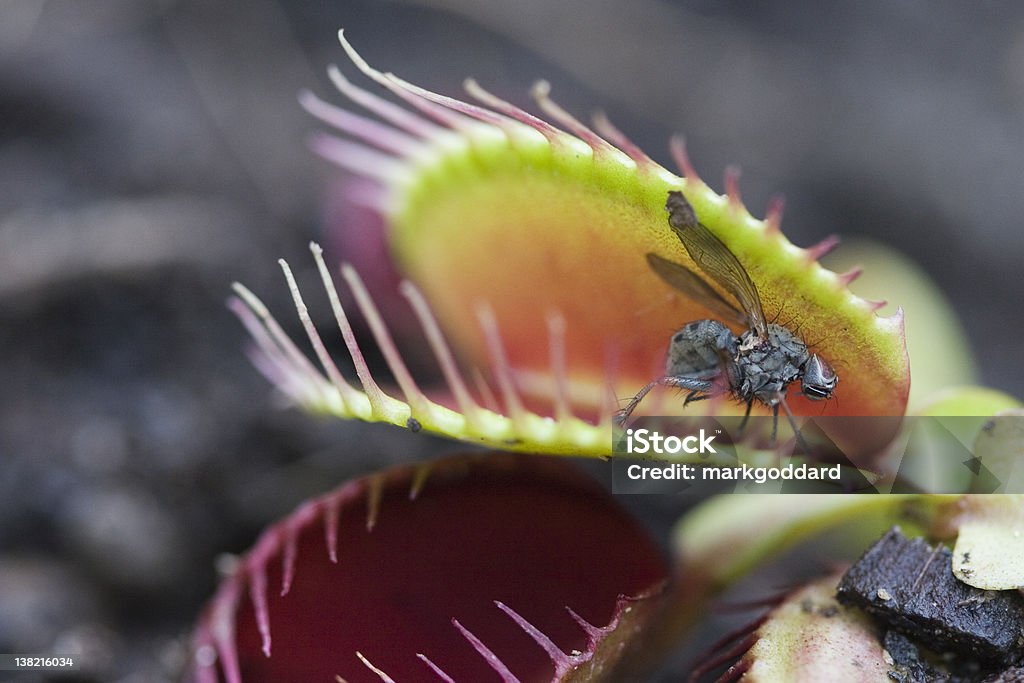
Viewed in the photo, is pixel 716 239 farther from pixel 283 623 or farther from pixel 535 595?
pixel 283 623

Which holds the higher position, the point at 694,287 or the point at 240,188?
the point at 694,287

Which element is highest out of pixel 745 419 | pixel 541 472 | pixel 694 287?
pixel 694 287

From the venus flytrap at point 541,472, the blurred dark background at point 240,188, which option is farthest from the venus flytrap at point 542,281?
the blurred dark background at point 240,188

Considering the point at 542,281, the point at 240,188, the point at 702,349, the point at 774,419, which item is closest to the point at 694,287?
the point at 702,349

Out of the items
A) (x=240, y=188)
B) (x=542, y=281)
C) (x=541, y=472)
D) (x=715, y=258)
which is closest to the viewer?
(x=715, y=258)

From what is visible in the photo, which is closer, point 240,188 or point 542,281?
point 542,281

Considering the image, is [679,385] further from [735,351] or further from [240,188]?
[240,188]
